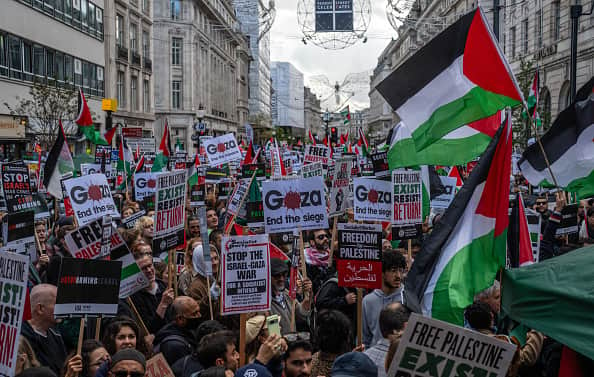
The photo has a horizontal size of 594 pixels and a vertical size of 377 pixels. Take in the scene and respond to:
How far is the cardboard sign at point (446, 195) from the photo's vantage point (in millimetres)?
12133

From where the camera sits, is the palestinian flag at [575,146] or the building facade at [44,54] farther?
the building facade at [44,54]

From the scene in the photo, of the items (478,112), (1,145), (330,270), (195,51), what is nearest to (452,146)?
(478,112)

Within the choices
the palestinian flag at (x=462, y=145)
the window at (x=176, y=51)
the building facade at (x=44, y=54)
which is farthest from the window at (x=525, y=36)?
the palestinian flag at (x=462, y=145)

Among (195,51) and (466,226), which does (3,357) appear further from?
(195,51)

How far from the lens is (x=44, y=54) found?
34719 millimetres

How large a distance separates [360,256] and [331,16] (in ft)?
62.2

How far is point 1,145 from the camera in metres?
30.7

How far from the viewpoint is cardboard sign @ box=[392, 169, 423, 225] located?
31.9 ft

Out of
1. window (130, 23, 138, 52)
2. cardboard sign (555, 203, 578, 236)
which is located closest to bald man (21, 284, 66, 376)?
cardboard sign (555, 203, 578, 236)

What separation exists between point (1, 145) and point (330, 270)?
25641 mm

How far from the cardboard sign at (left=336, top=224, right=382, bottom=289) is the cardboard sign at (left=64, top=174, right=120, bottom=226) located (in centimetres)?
462

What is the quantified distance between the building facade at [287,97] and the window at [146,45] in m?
82.3

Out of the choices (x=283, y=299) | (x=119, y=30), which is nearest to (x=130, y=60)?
(x=119, y=30)

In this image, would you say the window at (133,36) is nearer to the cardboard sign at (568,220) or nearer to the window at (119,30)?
the window at (119,30)
